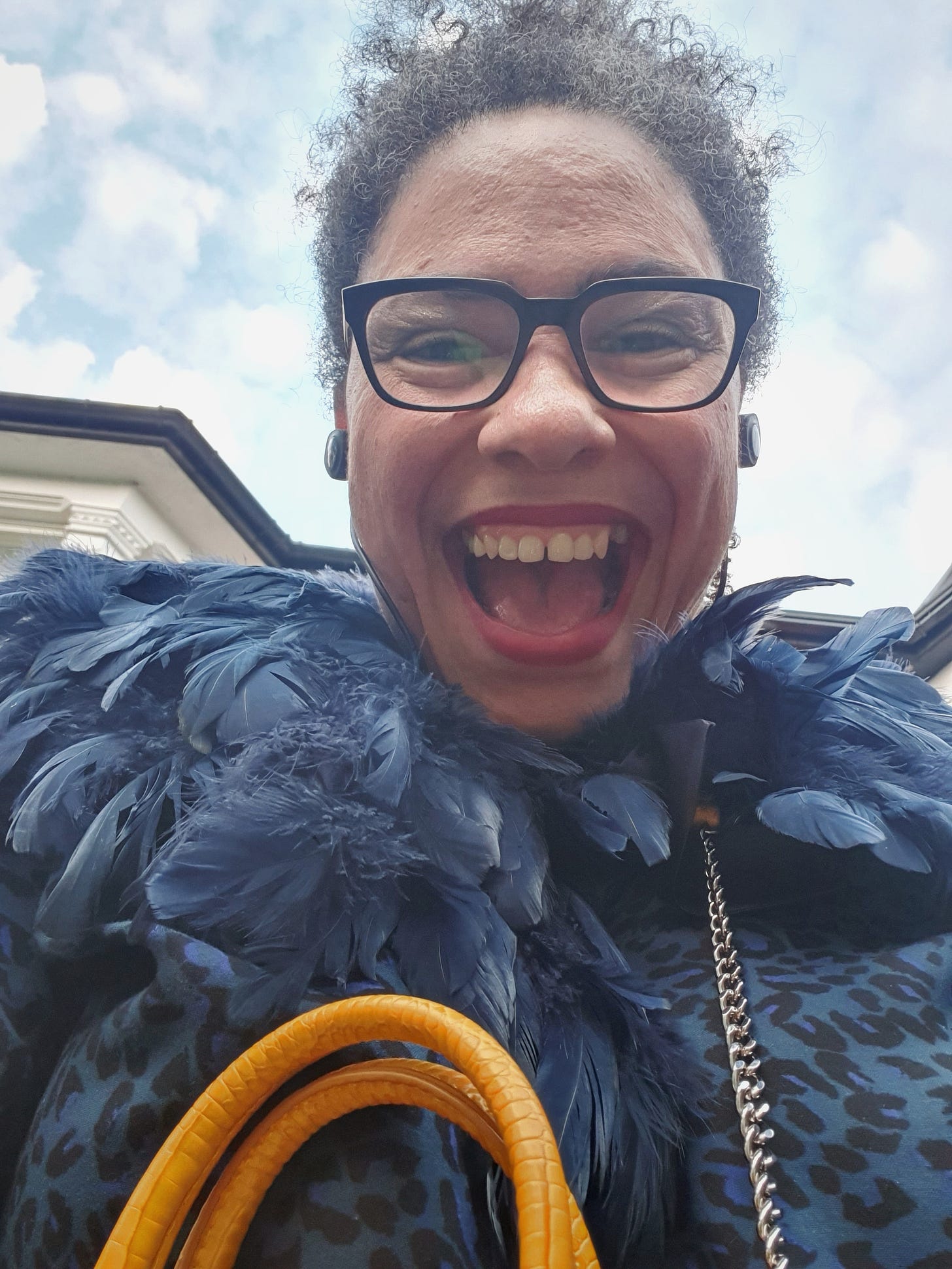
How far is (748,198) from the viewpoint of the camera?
41.6 inches

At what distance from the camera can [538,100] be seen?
93cm

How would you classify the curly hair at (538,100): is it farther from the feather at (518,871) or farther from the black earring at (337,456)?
the feather at (518,871)

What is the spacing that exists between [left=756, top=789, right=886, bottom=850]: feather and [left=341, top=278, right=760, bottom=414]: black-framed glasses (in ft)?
1.31

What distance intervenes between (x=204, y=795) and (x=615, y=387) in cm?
55

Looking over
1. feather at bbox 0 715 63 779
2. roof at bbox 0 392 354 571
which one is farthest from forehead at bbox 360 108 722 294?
roof at bbox 0 392 354 571

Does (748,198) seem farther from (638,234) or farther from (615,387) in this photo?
(615,387)

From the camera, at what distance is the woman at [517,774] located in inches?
22.0

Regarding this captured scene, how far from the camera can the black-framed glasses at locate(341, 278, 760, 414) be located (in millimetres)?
806

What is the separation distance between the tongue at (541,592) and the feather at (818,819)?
26cm

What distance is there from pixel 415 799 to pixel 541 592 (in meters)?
0.28

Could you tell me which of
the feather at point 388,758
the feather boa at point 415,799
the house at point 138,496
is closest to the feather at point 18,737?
the feather boa at point 415,799

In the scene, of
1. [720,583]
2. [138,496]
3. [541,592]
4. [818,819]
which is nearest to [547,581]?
[541,592]

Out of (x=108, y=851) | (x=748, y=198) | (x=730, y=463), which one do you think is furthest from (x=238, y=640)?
(x=748, y=198)

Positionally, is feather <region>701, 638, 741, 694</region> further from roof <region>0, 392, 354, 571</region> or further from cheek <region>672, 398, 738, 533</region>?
roof <region>0, 392, 354, 571</region>
